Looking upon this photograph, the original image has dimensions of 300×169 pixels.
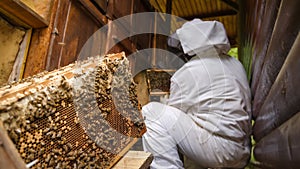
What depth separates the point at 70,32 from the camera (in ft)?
5.75

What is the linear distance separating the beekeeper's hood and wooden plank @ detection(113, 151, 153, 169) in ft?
4.52

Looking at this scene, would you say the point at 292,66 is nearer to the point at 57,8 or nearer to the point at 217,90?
the point at 217,90

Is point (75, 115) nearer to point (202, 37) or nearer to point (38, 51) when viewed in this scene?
point (38, 51)

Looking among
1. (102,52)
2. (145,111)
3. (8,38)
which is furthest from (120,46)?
(8,38)

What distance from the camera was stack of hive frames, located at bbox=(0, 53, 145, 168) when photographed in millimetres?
554

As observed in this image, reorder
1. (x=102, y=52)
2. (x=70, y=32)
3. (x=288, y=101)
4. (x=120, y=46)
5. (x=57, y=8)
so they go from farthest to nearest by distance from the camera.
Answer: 1. (x=120, y=46)
2. (x=102, y=52)
3. (x=70, y=32)
4. (x=57, y=8)
5. (x=288, y=101)

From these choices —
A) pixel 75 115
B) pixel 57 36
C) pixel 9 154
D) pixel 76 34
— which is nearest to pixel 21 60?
pixel 57 36

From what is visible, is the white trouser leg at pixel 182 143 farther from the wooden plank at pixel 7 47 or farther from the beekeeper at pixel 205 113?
the wooden plank at pixel 7 47

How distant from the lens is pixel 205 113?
6.16 ft

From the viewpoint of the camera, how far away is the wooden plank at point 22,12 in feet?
3.81

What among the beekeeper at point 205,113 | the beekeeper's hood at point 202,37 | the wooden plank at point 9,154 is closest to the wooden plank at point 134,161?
the wooden plank at point 9,154

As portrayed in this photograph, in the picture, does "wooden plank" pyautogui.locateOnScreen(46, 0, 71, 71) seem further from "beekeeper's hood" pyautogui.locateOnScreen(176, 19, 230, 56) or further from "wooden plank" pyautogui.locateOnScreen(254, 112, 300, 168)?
"wooden plank" pyautogui.locateOnScreen(254, 112, 300, 168)

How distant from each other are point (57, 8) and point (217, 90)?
4.49 feet

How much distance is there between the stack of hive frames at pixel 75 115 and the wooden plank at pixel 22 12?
0.65 metres
